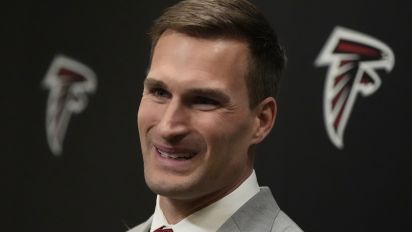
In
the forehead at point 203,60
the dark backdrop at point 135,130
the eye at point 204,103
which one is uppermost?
the forehead at point 203,60

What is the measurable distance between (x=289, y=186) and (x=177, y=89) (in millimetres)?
745

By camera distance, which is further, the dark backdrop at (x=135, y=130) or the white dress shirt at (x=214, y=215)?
the dark backdrop at (x=135, y=130)

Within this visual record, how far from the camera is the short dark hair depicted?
1.12 meters

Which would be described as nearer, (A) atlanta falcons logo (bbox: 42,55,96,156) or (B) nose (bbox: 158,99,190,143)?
(B) nose (bbox: 158,99,190,143)

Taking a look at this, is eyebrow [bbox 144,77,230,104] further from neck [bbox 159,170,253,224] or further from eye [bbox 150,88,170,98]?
neck [bbox 159,170,253,224]

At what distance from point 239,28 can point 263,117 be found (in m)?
0.17

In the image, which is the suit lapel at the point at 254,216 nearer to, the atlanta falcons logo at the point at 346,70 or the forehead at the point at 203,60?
the forehead at the point at 203,60

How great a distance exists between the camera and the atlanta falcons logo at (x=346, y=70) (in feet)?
5.51

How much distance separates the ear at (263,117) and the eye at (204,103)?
90 millimetres

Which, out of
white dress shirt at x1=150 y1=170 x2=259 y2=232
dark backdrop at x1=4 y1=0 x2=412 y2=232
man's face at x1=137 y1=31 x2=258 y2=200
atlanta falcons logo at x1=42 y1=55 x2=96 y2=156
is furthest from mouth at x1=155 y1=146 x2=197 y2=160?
atlanta falcons logo at x1=42 y1=55 x2=96 y2=156

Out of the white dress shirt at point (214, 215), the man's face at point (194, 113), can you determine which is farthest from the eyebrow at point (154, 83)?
the white dress shirt at point (214, 215)

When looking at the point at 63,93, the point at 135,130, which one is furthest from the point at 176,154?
the point at 63,93

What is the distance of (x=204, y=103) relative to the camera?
112cm

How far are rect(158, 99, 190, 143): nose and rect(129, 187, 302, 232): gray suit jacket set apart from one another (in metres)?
0.17
